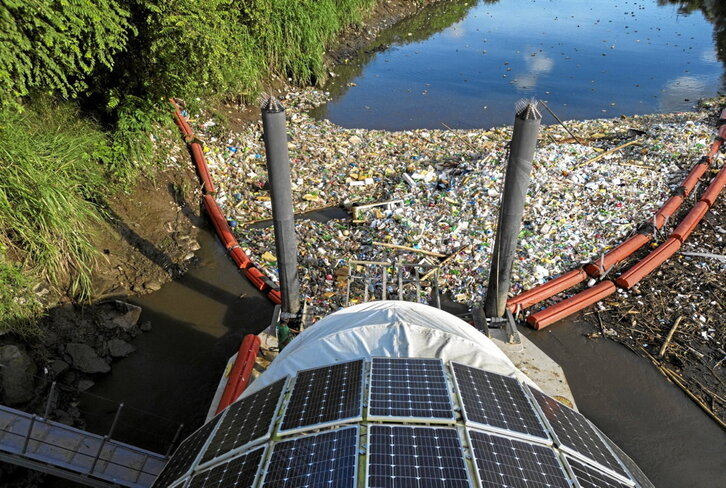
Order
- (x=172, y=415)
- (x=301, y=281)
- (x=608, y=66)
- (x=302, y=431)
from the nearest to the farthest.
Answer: (x=302, y=431), (x=172, y=415), (x=301, y=281), (x=608, y=66)

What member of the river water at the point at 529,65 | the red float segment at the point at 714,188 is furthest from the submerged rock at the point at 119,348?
the red float segment at the point at 714,188

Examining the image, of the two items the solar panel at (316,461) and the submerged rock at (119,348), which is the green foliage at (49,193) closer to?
the submerged rock at (119,348)

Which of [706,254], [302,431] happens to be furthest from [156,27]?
[706,254]

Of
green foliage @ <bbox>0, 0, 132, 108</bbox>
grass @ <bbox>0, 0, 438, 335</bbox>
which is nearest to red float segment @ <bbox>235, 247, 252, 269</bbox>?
grass @ <bbox>0, 0, 438, 335</bbox>

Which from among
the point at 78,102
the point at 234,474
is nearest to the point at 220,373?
the point at 234,474

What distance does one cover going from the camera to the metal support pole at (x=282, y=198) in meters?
7.23

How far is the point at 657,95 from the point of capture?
69.6 ft

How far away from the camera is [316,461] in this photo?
12.1ft

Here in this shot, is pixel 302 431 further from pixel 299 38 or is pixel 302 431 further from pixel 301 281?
pixel 299 38

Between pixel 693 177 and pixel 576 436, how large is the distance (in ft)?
36.7

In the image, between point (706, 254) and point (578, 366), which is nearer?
point (578, 366)

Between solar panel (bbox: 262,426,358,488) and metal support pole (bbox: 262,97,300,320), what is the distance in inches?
180

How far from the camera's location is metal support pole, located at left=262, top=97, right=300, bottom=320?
7227mm

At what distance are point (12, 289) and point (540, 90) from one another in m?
20.4
